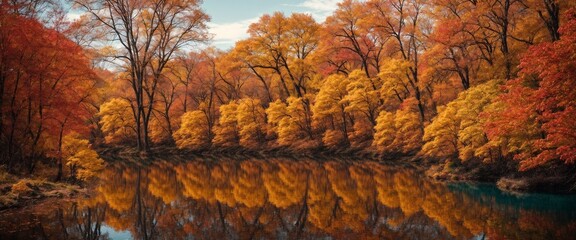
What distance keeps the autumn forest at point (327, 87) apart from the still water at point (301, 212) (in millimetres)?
2367

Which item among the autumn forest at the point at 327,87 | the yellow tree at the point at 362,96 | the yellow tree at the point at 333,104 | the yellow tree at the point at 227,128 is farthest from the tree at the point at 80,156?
the yellow tree at the point at 227,128

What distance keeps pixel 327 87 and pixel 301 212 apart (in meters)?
26.6

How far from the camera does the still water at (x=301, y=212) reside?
451 inches

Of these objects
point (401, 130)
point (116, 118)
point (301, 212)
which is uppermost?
point (116, 118)

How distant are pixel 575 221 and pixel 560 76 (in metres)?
4.52

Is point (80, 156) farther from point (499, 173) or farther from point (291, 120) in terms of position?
point (291, 120)

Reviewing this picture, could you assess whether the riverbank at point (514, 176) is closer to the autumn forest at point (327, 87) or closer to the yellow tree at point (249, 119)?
the autumn forest at point (327, 87)

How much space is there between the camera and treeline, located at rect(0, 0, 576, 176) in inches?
659

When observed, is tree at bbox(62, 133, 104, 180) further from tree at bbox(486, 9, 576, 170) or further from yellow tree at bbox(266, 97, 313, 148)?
yellow tree at bbox(266, 97, 313, 148)

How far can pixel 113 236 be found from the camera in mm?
11531

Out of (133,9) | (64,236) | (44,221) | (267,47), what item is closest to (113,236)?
(64,236)

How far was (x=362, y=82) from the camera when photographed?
37312 mm

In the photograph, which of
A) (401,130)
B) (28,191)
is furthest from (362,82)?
(28,191)

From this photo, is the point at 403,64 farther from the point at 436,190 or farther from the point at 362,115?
the point at 436,190
